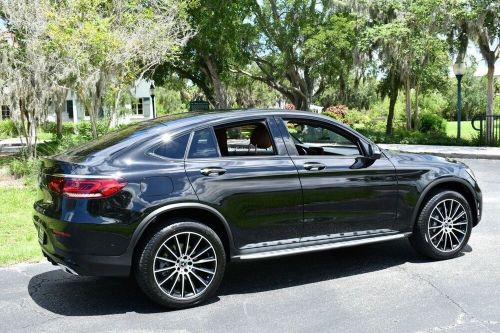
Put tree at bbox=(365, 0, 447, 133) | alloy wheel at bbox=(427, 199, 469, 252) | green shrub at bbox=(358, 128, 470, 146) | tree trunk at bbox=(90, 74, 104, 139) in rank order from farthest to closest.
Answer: green shrub at bbox=(358, 128, 470, 146) < tree at bbox=(365, 0, 447, 133) < tree trunk at bbox=(90, 74, 104, 139) < alloy wheel at bbox=(427, 199, 469, 252)

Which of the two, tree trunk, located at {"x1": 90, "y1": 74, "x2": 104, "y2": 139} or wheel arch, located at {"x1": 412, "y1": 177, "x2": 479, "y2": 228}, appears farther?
tree trunk, located at {"x1": 90, "y1": 74, "x2": 104, "y2": 139}

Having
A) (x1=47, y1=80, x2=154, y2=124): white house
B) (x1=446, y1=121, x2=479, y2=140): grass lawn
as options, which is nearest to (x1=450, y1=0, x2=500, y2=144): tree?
(x1=446, y1=121, x2=479, y2=140): grass lawn

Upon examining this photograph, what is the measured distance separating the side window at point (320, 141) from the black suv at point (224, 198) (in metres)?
0.01

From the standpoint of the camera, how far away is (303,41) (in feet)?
94.9

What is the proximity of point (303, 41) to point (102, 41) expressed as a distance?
17.6 metres

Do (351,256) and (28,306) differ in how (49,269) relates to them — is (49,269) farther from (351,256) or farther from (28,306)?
(351,256)

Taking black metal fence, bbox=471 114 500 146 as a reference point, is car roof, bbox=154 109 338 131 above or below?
above

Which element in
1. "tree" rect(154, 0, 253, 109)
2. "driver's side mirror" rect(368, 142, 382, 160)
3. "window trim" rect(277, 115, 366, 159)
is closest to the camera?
"window trim" rect(277, 115, 366, 159)

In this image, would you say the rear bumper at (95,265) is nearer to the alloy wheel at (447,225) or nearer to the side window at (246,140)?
the side window at (246,140)

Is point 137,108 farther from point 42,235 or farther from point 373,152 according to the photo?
point 42,235

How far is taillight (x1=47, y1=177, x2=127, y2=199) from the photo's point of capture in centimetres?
445

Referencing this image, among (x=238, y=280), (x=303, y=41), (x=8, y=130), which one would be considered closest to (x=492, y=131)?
(x=303, y=41)

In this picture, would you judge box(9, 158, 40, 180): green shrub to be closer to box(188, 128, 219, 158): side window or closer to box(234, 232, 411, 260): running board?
box(188, 128, 219, 158): side window

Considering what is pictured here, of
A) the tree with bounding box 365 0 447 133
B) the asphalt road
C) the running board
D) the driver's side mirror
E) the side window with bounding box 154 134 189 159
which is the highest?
the tree with bounding box 365 0 447 133
